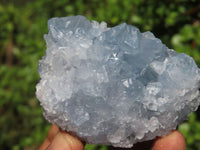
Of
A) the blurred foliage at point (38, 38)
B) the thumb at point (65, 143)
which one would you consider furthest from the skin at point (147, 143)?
the blurred foliage at point (38, 38)

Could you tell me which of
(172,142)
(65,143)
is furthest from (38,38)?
(172,142)

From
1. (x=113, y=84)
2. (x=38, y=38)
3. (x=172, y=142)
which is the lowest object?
(x=172, y=142)

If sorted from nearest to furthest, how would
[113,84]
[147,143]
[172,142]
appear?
[113,84]
[172,142]
[147,143]

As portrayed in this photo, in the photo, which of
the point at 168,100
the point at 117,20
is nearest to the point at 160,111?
the point at 168,100

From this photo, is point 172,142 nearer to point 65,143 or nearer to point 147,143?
point 147,143

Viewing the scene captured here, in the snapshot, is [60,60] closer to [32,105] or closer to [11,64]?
[32,105]

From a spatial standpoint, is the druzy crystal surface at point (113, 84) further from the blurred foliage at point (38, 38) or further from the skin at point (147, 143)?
the blurred foliage at point (38, 38)
